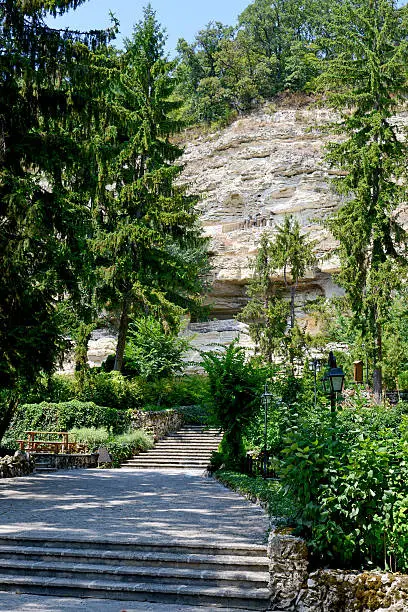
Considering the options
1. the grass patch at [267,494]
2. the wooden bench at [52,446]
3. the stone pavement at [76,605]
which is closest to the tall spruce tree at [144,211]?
the wooden bench at [52,446]

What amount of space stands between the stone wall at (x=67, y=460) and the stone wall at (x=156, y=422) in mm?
3252

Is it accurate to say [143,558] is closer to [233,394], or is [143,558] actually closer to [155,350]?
[233,394]

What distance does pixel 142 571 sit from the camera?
6375mm

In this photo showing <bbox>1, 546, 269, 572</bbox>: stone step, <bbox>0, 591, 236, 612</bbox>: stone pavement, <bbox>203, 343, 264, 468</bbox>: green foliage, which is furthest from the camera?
<bbox>203, 343, 264, 468</bbox>: green foliage

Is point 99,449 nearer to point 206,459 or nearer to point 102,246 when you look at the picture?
point 206,459

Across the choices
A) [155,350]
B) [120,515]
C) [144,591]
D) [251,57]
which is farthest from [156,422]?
[251,57]

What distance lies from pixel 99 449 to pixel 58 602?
45.7 ft

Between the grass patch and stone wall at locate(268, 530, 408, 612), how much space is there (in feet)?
1.79

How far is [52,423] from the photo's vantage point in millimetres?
21938

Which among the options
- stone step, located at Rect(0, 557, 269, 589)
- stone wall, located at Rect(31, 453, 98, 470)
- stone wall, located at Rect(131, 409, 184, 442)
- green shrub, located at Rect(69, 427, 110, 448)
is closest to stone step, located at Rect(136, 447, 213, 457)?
stone wall, located at Rect(131, 409, 184, 442)

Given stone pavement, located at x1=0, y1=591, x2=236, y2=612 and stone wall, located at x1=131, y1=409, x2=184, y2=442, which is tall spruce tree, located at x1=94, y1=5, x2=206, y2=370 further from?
stone pavement, located at x1=0, y1=591, x2=236, y2=612

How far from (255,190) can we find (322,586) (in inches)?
1513

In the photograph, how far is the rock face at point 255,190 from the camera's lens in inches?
1556

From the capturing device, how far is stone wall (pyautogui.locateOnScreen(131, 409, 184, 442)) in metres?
22.6
